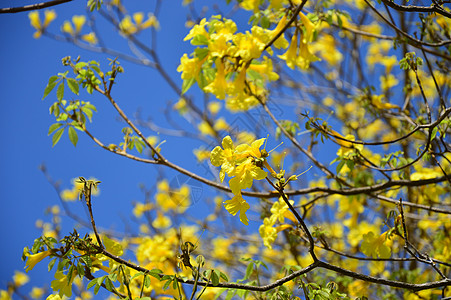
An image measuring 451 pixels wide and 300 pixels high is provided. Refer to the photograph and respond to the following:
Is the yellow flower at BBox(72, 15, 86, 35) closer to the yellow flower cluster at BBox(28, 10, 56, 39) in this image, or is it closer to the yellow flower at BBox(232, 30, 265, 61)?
the yellow flower cluster at BBox(28, 10, 56, 39)

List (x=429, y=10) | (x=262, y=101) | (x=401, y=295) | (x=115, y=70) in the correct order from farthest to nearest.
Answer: (x=401, y=295), (x=262, y=101), (x=115, y=70), (x=429, y=10)

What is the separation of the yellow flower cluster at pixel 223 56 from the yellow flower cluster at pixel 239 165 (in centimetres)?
71

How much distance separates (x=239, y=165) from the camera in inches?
53.6

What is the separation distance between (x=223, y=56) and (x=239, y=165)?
81 cm

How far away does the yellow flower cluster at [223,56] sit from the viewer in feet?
6.38

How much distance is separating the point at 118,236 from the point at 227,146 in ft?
11.5

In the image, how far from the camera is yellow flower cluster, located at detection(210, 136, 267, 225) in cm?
133

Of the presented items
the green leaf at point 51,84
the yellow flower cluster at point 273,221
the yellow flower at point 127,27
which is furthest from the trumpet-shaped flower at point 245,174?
the yellow flower at point 127,27

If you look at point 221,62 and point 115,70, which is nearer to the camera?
point 221,62

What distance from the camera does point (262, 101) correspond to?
2.83 meters

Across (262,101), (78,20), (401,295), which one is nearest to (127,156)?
(262,101)

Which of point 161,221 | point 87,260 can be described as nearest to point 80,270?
point 87,260

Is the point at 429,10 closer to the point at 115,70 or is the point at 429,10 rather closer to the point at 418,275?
the point at 115,70

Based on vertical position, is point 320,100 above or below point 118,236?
above
